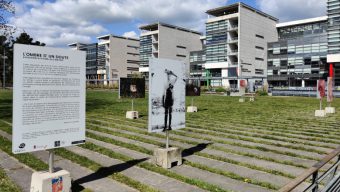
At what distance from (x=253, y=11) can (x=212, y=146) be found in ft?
271

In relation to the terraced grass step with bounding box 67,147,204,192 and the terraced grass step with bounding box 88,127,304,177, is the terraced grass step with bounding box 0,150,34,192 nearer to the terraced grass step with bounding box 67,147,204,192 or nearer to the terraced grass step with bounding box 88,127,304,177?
the terraced grass step with bounding box 67,147,204,192

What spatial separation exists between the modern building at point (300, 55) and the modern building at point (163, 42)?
2915 centimetres

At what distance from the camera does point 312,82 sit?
254 feet

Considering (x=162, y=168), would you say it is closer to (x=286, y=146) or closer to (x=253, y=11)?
(x=286, y=146)

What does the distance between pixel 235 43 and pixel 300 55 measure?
54.9 ft

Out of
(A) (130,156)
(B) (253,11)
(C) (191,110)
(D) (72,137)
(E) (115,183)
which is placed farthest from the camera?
(B) (253,11)

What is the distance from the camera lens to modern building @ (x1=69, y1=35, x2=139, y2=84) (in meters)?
121

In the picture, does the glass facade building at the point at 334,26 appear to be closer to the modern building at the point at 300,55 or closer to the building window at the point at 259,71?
the modern building at the point at 300,55

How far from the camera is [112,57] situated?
4788 inches

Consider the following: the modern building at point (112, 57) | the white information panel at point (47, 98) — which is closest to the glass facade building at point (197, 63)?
the modern building at point (112, 57)

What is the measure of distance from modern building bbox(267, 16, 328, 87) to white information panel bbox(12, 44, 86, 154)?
78408 millimetres

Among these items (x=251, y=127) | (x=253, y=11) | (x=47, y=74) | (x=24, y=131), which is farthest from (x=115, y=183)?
(x=253, y=11)

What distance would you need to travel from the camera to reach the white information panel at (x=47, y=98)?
4336mm

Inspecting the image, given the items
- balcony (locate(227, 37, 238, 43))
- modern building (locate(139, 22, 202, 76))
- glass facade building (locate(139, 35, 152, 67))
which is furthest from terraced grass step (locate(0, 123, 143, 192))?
glass facade building (locate(139, 35, 152, 67))
